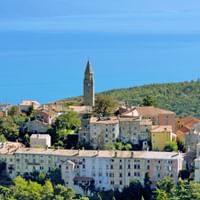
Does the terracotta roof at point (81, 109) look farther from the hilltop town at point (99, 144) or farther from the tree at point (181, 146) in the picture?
the tree at point (181, 146)

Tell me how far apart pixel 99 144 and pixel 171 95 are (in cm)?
2570

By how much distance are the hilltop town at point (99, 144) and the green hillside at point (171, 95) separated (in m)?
14.0

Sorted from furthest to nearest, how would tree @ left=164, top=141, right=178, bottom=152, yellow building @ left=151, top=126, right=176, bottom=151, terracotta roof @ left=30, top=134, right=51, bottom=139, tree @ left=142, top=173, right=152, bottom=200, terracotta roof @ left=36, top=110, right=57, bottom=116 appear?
terracotta roof @ left=36, top=110, right=57, bottom=116
terracotta roof @ left=30, top=134, right=51, bottom=139
yellow building @ left=151, top=126, right=176, bottom=151
tree @ left=164, top=141, right=178, bottom=152
tree @ left=142, top=173, right=152, bottom=200

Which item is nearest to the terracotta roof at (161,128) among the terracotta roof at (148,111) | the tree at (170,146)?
the tree at (170,146)

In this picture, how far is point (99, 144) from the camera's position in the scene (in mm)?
44531

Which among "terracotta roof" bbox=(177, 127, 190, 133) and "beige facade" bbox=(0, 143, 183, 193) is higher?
"terracotta roof" bbox=(177, 127, 190, 133)

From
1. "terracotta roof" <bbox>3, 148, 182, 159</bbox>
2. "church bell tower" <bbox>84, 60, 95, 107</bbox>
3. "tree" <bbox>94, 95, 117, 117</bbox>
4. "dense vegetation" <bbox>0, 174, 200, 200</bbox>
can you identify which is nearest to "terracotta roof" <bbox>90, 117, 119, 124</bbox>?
"tree" <bbox>94, 95, 117, 117</bbox>

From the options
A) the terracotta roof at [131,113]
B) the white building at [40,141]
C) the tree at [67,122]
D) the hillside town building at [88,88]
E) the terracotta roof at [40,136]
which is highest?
the hillside town building at [88,88]

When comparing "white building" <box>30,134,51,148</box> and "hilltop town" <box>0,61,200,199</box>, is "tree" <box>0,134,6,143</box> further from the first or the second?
"white building" <box>30,134,51,148</box>

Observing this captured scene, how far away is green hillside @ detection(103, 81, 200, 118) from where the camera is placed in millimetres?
64938

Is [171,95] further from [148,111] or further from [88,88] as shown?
[148,111]

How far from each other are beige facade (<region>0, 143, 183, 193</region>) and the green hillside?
2052 cm

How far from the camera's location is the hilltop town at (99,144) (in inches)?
1622

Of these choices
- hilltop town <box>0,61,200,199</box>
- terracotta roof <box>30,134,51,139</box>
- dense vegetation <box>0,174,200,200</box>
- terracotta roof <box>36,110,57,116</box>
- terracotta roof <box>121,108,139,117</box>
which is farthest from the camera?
terracotta roof <box>36,110,57,116</box>
